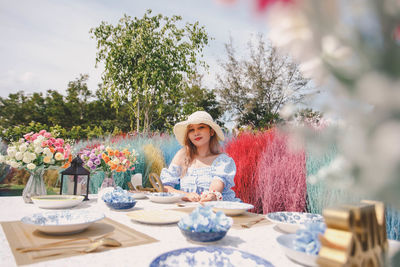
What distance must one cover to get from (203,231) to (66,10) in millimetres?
5315

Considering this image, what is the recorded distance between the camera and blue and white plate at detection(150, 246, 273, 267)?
80 centimetres

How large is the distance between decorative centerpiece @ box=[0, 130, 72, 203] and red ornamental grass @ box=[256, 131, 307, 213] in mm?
1908

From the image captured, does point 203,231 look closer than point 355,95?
No

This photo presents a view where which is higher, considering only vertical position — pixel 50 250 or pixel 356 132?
pixel 356 132

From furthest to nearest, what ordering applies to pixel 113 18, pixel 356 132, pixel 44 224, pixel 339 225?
1. pixel 113 18
2. pixel 44 224
3. pixel 339 225
4. pixel 356 132

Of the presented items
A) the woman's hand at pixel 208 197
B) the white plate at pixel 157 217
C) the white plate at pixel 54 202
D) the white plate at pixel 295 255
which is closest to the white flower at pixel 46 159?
the white plate at pixel 54 202

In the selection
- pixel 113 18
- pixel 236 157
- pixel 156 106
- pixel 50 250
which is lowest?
pixel 50 250

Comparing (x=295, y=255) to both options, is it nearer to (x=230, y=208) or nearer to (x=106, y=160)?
(x=230, y=208)

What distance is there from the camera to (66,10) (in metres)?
4.89

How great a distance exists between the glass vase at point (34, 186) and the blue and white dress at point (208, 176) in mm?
1233

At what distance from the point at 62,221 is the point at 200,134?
1810 millimetres

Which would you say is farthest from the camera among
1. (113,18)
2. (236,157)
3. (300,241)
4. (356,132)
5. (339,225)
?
(113,18)

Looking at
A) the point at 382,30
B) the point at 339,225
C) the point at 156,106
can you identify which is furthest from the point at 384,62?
the point at 156,106

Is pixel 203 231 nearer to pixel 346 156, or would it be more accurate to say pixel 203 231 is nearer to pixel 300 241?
pixel 300 241
